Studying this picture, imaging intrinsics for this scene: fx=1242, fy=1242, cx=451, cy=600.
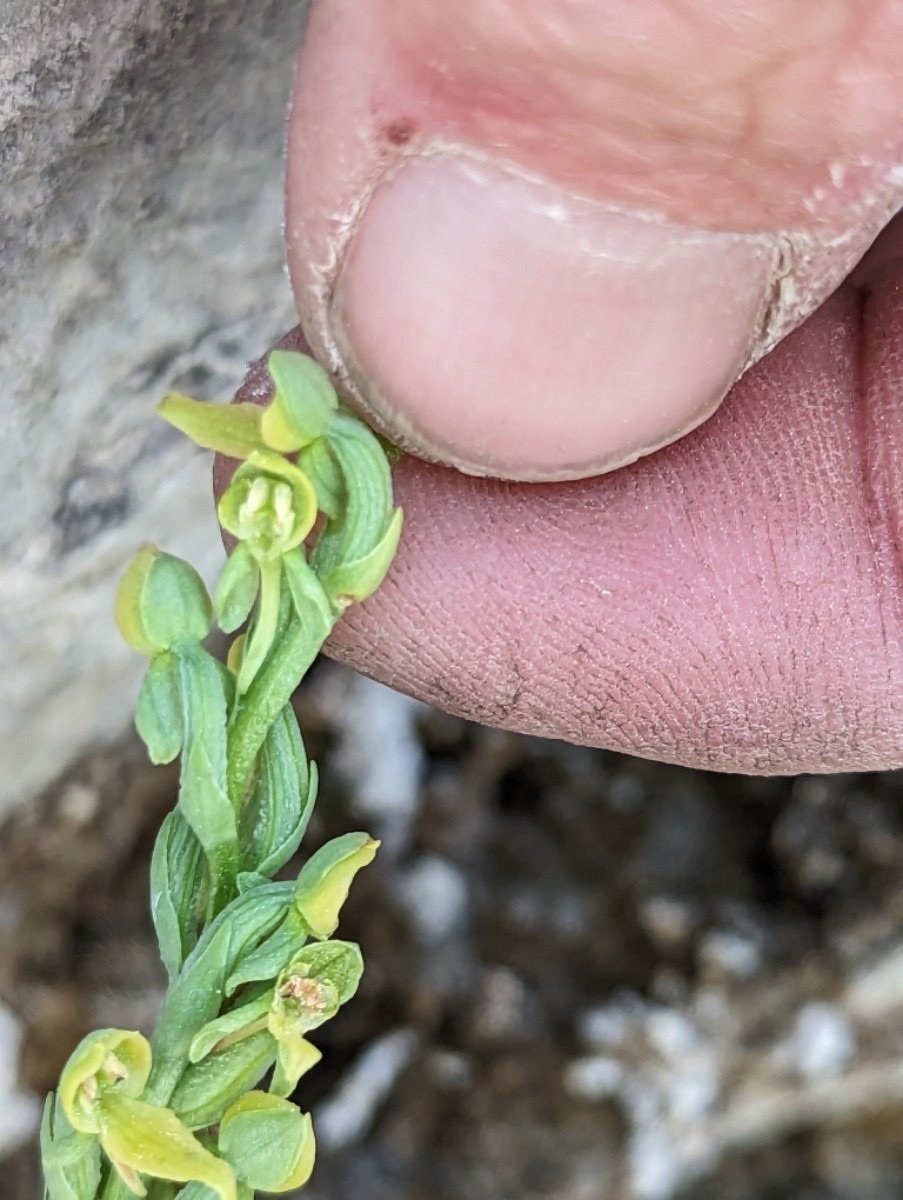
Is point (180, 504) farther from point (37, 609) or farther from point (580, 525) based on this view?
point (580, 525)

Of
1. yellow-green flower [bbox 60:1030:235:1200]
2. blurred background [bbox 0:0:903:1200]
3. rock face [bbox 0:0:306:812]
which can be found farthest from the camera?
blurred background [bbox 0:0:903:1200]

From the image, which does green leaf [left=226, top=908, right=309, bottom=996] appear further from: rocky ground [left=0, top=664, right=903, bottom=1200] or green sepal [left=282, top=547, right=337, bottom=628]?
rocky ground [left=0, top=664, right=903, bottom=1200]

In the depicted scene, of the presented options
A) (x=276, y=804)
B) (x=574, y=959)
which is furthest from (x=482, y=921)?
(x=276, y=804)

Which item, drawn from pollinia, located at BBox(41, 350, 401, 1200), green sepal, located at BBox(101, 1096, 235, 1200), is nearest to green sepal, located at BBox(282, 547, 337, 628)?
pollinia, located at BBox(41, 350, 401, 1200)

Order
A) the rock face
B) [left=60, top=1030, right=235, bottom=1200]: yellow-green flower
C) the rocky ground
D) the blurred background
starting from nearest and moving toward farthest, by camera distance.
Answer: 1. [left=60, top=1030, right=235, bottom=1200]: yellow-green flower
2. the rock face
3. the blurred background
4. the rocky ground

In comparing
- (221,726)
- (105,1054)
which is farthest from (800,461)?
(105,1054)
